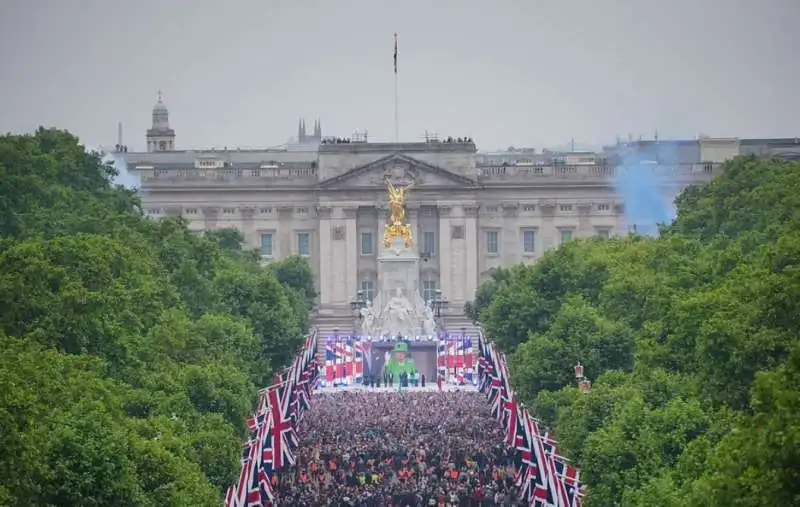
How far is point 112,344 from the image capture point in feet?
282

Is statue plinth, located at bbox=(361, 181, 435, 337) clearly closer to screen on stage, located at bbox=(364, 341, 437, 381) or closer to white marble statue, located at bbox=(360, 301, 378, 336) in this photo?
white marble statue, located at bbox=(360, 301, 378, 336)

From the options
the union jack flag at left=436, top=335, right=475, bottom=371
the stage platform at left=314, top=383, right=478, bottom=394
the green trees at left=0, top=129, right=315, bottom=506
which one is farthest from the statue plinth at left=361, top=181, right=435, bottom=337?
the stage platform at left=314, top=383, right=478, bottom=394

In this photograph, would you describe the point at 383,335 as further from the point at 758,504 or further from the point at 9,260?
the point at 758,504

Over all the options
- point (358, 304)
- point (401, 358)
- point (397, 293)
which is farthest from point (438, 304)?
point (401, 358)

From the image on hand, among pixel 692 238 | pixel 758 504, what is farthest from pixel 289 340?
pixel 758 504

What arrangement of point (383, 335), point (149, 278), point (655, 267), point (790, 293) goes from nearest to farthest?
point (790, 293), point (149, 278), point (655, 267), point (383, 335)

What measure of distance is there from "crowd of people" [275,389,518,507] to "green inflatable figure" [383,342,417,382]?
26721 millimetres

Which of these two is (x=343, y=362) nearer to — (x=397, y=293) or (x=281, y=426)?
(x=397, y=293)

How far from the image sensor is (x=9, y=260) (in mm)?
87625

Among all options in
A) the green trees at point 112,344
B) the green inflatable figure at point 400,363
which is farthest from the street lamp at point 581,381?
the green inflatable figure at point 400,363

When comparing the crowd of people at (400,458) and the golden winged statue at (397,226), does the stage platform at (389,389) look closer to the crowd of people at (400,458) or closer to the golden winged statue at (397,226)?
the crowd of people at (400,458)

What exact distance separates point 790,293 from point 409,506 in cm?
2370

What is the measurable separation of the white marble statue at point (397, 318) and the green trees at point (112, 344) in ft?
61.9

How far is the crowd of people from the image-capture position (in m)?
90.1
